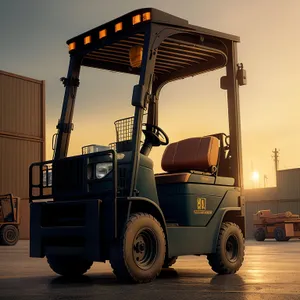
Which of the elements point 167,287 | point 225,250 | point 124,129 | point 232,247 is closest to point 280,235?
point 232,247

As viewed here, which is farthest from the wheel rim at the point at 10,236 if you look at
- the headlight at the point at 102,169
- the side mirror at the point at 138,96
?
the side mirror at the point at 138,96

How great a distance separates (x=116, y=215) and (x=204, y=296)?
5.01 feet

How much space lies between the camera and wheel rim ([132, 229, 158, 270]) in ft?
25.2

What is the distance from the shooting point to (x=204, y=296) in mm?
6504

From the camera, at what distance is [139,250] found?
7727mm

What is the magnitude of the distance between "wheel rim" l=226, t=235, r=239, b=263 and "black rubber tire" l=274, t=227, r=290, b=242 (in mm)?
20266

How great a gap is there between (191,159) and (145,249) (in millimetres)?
1832

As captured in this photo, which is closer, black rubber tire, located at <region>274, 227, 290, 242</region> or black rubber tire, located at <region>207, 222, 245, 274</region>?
black rubber tire, located at <region>207, 222, 245, 274</region>

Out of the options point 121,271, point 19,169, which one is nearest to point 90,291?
point 121,271

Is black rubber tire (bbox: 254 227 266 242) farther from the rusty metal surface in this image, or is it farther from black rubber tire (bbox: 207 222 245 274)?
black rubber tire (bbox: 207 222 245 274)

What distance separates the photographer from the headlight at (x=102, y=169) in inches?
308

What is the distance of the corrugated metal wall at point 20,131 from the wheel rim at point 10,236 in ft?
37.0

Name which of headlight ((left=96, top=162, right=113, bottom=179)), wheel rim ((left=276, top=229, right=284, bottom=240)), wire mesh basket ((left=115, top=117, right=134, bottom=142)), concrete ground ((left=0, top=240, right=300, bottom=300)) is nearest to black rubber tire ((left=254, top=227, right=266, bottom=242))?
wheel rim ((left=276, top=229, right=284, bottom=240))

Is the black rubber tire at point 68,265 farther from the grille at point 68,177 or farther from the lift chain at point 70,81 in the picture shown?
the lift chain at point 70,81
